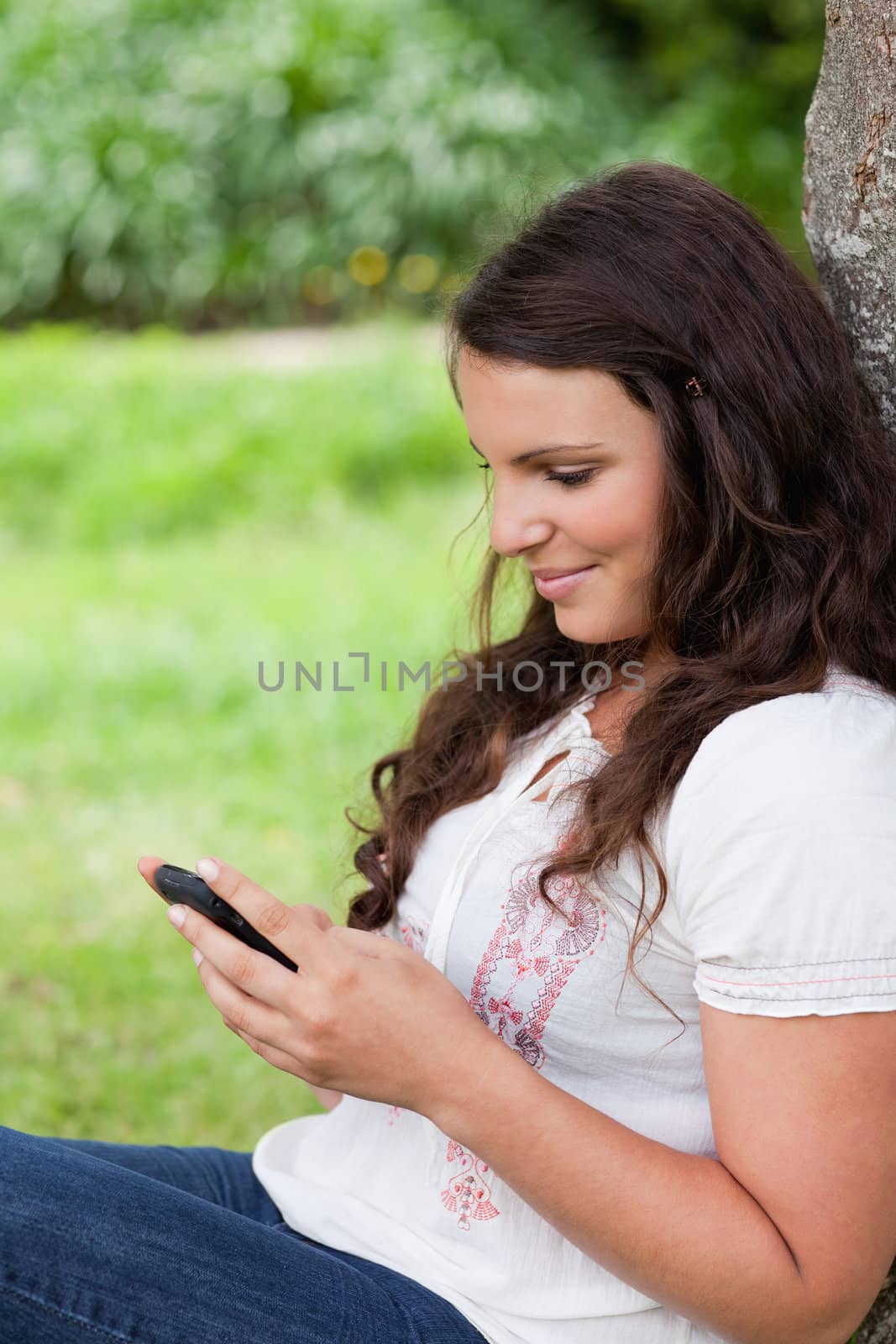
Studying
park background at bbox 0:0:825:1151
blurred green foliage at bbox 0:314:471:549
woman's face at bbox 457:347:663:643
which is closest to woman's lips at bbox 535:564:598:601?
woman's face at bbox 457:347:663:643

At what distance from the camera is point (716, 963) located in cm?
129

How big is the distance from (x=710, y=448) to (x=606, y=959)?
0.53 metres

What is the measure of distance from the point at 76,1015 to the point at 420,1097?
6.73 ft

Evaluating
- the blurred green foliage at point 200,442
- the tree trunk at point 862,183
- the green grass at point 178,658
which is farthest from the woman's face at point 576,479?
the blurred green foliage at point 200,442

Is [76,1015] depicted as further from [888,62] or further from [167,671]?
[888,62]

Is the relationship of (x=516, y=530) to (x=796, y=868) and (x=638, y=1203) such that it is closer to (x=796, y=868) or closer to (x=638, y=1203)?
(x=796, y=868)

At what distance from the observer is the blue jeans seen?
1.26 meters

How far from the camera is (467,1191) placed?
148 centimetres

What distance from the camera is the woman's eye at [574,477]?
59.0 inches

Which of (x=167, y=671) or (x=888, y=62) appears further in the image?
(x=167, y=671)

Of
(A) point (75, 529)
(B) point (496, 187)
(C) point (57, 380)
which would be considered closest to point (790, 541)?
(A) point (75, 529)

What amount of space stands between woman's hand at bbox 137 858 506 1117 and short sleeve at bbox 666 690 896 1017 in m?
0.24

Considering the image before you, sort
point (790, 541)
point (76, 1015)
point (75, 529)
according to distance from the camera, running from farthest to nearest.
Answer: point (75, 529) → point (76, 1015) → point (790, 541)

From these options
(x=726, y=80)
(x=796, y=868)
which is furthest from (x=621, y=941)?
(x=726, y=80)
